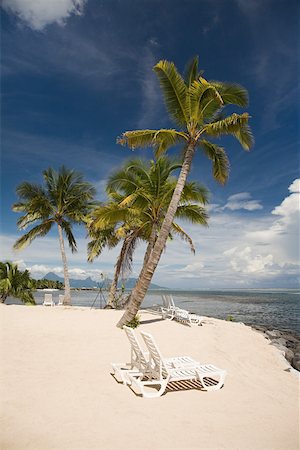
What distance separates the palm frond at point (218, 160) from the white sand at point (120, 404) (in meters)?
7.23

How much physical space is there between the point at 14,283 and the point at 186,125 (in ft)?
54.7

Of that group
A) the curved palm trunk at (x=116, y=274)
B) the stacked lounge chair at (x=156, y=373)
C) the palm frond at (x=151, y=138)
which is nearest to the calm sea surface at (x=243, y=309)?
the curved palm trunk at (x=116, y=274)

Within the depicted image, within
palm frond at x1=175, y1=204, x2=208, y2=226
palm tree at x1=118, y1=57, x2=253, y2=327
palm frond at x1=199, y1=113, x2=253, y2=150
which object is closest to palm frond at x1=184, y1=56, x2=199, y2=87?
palm tree at x1=118, y1=57, x2=253, y2=327

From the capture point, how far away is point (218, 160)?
44.7 ft

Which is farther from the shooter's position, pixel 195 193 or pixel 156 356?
pixel 195 193

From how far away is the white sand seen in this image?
4.16m

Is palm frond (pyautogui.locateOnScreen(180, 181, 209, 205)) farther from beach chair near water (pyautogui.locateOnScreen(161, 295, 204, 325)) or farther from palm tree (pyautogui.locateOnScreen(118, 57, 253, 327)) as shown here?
beach chair near water (pyautogui.locateOnScreen(161, 295, 204, 325))

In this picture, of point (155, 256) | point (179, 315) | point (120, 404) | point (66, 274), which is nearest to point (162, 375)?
point (120, 404)

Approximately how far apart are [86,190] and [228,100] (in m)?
13.3

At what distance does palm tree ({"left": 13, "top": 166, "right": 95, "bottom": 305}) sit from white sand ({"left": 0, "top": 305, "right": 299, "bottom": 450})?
13.4m

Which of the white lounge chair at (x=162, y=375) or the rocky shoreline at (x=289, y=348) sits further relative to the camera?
the rocky shoreline at (x=289, y=348)

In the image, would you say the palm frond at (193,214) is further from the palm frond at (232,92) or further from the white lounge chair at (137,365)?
the white lounge chair at (137,365)

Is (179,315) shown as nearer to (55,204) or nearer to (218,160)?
(218,160)

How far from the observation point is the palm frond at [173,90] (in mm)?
12062
